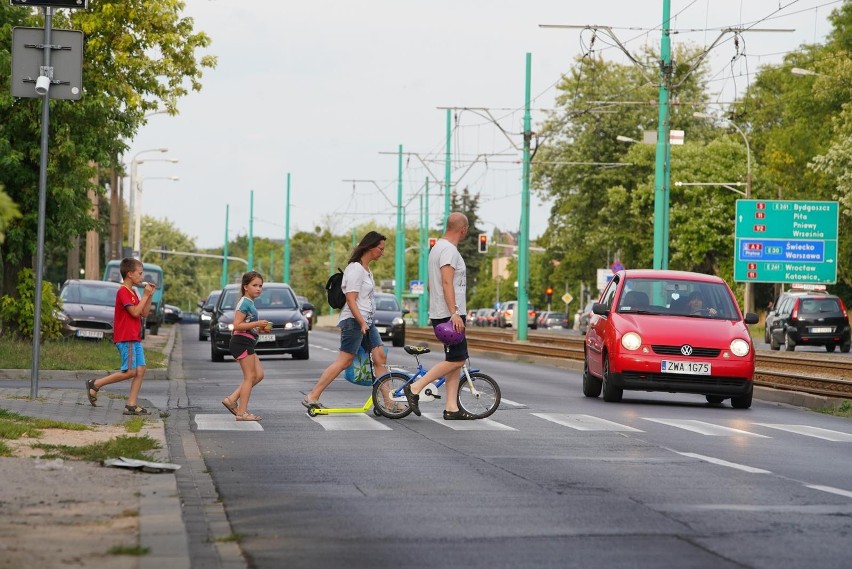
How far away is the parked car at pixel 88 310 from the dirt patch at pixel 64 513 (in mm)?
21273

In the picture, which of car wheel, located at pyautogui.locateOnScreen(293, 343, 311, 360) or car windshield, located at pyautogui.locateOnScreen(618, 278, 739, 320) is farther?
car wheel, located at pyautogui.locateOnScreen(293, 343, 311, 360)

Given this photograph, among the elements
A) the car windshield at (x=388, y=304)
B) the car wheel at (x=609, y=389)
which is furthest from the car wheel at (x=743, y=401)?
the car windshield at (x=388, y=304)

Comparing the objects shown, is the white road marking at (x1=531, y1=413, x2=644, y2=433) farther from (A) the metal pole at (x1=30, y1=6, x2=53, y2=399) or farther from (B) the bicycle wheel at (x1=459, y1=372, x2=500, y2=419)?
(A) the metal pole at (x1=30, y1=6, x2=53, y2=399)

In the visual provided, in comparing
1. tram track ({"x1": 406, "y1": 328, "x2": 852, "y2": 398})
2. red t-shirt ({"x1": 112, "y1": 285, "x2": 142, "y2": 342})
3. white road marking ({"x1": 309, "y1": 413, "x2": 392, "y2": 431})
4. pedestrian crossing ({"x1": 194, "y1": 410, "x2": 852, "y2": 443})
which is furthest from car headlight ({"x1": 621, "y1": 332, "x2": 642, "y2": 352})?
red t-shirt ({"x1": 112, "y1": 285, "x2": 142, "y2": 342})

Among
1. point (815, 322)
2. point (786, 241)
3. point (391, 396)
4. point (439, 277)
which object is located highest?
point (786, 241)

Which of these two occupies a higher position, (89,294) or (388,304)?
(89,294)

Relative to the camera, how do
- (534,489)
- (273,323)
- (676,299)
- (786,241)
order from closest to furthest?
1. (534,489)
2. (676,299)
3. (273,323)
4. (786,241)

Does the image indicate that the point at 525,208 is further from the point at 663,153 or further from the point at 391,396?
the point at 391,396

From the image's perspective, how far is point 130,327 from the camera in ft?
50.0

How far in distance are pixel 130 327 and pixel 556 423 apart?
4.07m

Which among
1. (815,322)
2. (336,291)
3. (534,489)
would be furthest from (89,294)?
(534,489)

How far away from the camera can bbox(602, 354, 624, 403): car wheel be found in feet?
62.4

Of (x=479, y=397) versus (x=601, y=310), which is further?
(x=601, y=310)

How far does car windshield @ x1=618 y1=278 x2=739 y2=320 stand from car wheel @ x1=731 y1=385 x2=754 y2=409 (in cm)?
94
